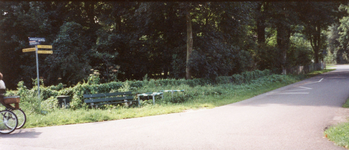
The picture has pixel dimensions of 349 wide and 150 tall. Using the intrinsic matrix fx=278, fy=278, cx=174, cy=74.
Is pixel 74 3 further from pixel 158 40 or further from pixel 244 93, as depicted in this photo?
pixel 244 93

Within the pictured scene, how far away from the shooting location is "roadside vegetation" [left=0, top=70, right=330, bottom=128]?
10180 millimetres

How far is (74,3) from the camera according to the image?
28.3 metres

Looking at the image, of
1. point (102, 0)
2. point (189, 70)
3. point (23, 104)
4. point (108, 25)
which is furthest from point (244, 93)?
point (102, 0)

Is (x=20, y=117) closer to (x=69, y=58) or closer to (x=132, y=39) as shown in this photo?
(x=69, y=58)

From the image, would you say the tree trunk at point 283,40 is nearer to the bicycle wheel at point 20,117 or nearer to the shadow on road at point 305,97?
the shadow on road at point 305,97

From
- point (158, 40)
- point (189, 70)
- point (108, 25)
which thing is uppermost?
point (108, 25)

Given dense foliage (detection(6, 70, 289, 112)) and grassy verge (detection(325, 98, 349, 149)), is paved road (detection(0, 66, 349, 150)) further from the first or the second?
dense foliage (detection(6, 70, 289, 112))

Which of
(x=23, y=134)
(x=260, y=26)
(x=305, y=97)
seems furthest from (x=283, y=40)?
(x=23, y=134)

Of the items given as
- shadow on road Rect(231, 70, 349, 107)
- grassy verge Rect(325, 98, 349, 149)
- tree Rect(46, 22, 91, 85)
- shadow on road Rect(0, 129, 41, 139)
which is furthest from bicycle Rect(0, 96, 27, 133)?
tree Rect(46, 22, 91, 85)

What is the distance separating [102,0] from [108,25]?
8.63ft

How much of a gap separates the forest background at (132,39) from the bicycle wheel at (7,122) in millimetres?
11078

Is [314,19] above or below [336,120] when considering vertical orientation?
above

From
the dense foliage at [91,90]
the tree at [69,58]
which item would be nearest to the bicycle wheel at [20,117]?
the dense foliage at [91,90]

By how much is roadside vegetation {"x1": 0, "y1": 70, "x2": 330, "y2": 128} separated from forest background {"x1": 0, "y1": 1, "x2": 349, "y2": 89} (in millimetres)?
2694
